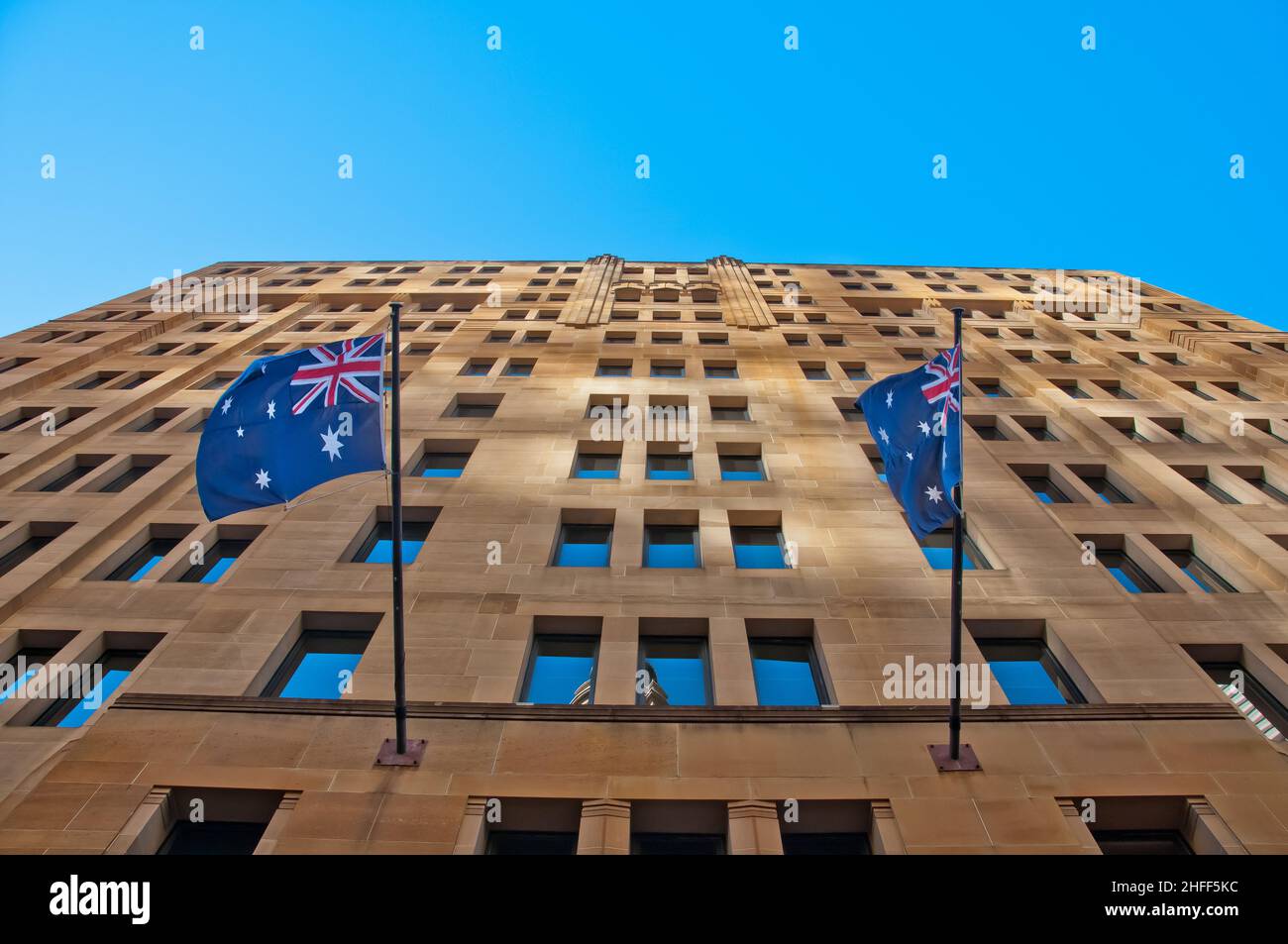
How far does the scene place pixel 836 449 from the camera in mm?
24172

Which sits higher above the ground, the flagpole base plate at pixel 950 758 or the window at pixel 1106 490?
the window at pixel 1106 490

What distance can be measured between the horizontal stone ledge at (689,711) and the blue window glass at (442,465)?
10484 mm

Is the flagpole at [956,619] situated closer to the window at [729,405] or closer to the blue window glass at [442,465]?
the window at [729,405]

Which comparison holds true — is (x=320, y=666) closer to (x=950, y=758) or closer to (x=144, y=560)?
(x=144, y=560)

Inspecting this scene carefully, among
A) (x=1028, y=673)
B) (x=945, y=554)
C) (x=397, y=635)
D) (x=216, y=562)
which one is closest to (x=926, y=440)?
(x=1028, y=673)

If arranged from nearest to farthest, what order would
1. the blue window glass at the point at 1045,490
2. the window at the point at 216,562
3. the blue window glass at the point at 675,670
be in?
the blue window glass at the point at 675,670
the window at the point at 216,562
the blue window glass at the point at 1045,490

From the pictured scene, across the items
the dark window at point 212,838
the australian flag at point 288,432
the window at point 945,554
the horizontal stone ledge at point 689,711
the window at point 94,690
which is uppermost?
the australian flag at point 288,432

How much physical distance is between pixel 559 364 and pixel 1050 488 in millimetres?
18635

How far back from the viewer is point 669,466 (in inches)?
955

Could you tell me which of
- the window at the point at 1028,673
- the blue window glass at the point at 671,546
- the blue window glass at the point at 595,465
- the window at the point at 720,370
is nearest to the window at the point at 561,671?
the blue window glass at the point at 671,546

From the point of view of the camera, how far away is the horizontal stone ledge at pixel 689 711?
45.8ft

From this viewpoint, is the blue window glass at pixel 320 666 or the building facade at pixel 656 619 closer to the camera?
the building facade at pixel 656 619


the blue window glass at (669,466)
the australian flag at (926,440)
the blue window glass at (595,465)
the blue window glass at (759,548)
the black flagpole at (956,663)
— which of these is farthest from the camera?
the blue window glass at (669,466)
